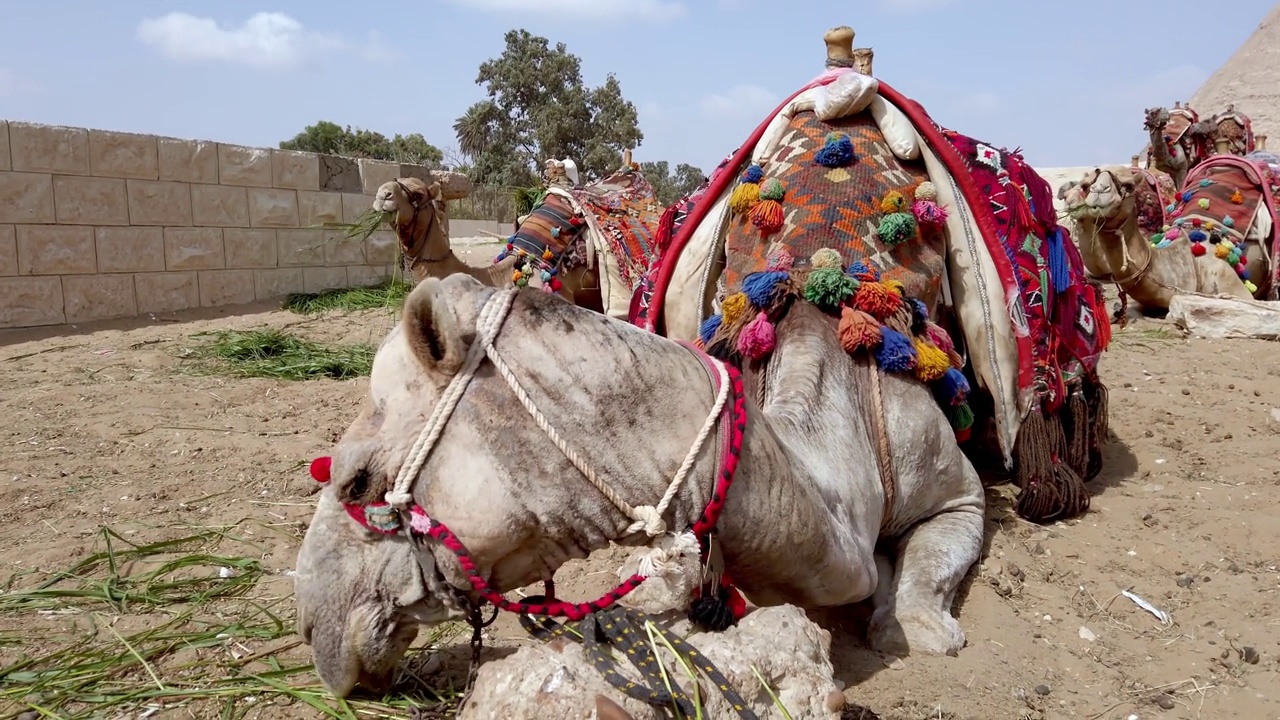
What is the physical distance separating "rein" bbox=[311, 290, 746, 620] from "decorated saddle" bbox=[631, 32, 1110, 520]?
3.51 feet

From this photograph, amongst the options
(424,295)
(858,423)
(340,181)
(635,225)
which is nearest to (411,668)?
(424,295)

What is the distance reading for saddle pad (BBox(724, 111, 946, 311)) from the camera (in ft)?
10.6

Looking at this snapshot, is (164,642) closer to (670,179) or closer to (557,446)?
(557,446)

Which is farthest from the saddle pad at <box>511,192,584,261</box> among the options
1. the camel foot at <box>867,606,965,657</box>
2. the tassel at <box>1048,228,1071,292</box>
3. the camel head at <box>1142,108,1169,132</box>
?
the camel head at <box>1142,108,1169,132</box>

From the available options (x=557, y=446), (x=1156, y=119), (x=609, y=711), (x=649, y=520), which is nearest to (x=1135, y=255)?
(x=1156, y=119)

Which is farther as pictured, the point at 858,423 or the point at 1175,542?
the point at 1175,542

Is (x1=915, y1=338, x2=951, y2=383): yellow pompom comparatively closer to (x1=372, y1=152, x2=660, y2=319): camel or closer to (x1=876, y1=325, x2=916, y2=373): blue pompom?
(x1=876, y1=325, x2=916, y2=373): blue pompom

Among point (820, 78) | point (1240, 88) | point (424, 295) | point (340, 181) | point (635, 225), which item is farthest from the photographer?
point (1240, 88)

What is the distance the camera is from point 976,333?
11.3ft

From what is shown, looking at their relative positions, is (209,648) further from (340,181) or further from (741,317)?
(340,181)

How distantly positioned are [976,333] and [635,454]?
2129mm

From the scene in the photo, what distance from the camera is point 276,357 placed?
7.33m

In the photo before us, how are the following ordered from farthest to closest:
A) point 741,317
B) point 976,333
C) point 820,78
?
1. point 820,78
2. point 976,333
3. point 741,317

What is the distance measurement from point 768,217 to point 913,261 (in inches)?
21.5
